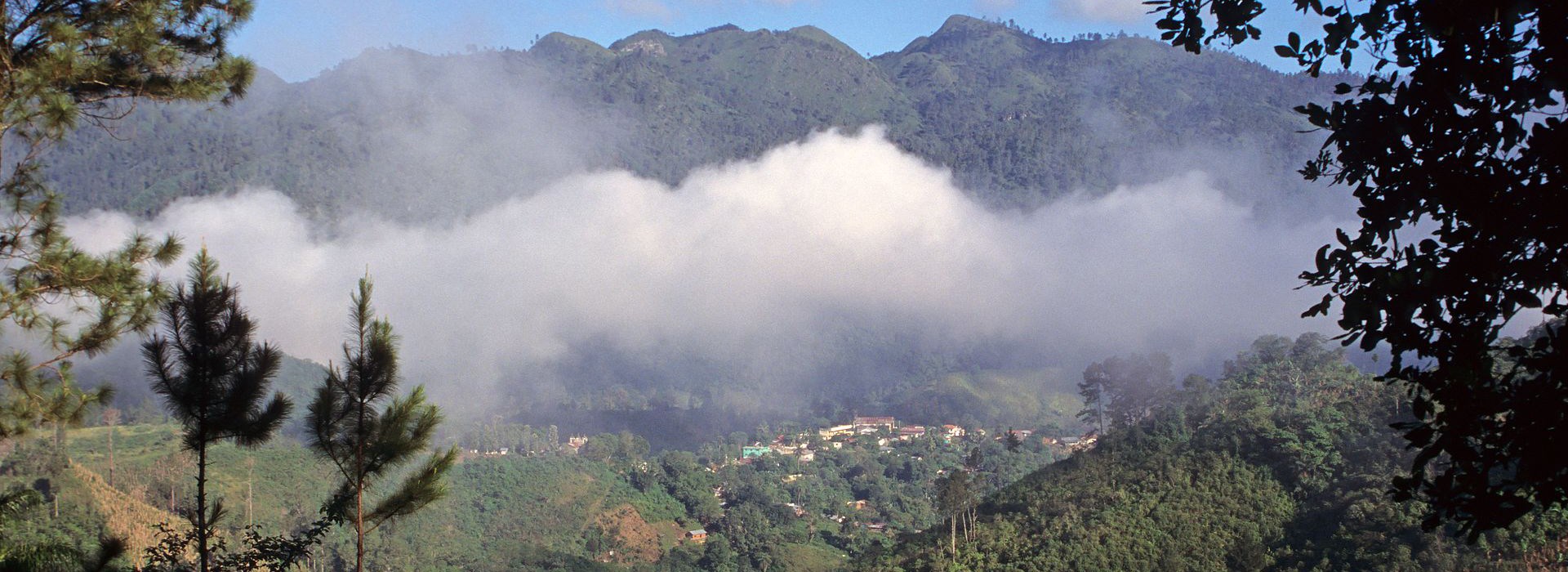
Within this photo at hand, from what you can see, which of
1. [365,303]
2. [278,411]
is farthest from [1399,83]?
[278,411]

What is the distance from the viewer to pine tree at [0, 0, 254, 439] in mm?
6672

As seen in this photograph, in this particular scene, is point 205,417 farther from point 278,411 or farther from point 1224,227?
point 1224,227

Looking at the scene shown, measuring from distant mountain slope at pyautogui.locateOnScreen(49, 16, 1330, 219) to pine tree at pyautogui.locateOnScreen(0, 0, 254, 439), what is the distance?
130m

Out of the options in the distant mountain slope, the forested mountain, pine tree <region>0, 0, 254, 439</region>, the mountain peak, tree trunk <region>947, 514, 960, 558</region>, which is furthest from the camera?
the mountain peak

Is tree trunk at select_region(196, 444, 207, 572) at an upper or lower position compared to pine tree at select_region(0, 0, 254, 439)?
lower

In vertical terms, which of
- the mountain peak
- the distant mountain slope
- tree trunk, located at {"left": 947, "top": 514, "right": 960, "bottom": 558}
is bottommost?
tree trunk, located at {"left": 947, "top": 514, "right": 960, "bottom": 558}

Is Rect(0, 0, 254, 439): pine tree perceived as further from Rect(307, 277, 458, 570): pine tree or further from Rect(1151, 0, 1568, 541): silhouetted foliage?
Rect(1151, 0, 1568, 541): silhouetted foliage

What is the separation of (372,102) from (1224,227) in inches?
4506

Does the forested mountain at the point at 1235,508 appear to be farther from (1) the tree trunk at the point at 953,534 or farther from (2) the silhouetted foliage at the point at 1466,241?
(2) the silhouetted foliage at the point at 1466,241

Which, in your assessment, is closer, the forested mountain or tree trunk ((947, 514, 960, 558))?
the forested mountain

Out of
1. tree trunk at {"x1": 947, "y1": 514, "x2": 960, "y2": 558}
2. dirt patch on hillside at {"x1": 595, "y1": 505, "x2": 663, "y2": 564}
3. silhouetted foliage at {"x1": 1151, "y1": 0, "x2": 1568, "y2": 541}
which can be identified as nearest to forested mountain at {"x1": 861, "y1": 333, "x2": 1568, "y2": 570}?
tree trunk at {"x1": 947, "y1": 514, "x2": 960, "y2": 558}

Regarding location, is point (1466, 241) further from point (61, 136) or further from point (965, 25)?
point (965, 25)

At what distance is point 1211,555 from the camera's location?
22844 mm

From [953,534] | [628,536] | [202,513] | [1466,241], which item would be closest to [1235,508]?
[953,534]
